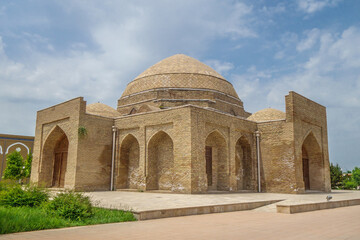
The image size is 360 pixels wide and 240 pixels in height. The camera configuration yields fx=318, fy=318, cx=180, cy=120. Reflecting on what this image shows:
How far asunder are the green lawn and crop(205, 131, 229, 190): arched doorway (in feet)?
29.6

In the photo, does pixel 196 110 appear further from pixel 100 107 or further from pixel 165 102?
pixel 100 107

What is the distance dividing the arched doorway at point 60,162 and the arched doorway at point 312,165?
13.8 metres

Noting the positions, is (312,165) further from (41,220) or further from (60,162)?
(41,220)

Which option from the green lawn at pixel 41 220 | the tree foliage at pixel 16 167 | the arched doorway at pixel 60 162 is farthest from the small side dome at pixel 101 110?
the green lawn at pixel 41 220

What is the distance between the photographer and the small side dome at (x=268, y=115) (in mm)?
19625

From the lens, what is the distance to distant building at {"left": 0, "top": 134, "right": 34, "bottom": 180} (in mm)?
25281

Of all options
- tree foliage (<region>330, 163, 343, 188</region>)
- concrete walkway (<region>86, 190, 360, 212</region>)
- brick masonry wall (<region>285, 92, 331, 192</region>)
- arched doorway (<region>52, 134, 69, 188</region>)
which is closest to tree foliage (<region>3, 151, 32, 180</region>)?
arched doorway (<region>52, 134, 69, 188</region>)

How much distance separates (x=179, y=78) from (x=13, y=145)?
1544 cm

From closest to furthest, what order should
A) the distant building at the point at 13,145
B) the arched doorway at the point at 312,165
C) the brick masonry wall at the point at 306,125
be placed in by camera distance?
the brick masonry wall at the point at 306,125, the arched doorway at the point at 312,165, the distant building at the point at 13,145

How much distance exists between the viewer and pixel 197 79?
20.8 m

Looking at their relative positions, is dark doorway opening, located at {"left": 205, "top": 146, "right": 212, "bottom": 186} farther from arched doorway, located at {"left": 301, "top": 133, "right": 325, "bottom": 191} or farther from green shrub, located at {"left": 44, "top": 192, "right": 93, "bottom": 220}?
green shrub, located at {"left": 44, "top": 192, "right": 93, "bottom": 220}

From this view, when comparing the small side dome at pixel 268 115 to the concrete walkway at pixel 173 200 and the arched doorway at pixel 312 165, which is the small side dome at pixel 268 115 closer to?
the arched doorway at pixel 312 165

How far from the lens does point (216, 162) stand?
15797 mm

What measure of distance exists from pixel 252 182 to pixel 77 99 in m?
10.1
